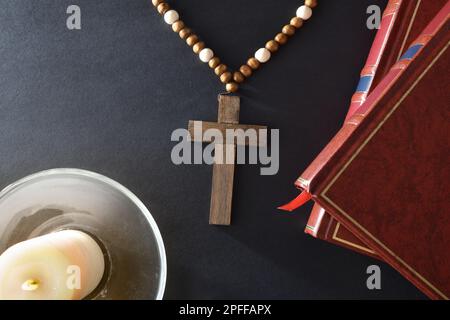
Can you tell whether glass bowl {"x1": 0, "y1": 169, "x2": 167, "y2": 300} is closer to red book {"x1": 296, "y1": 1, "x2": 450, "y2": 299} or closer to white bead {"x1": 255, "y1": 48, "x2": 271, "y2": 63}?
red book {"x1": 296, "y1": 1, "x2": 450, "y2": 299}

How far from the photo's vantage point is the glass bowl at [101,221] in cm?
61

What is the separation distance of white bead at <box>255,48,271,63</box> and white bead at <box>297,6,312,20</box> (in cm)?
9

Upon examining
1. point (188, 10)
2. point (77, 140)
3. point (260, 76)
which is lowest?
point (77, 140)

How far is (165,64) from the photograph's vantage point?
0.92m

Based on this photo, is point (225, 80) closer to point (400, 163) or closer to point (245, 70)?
point (245, 70)

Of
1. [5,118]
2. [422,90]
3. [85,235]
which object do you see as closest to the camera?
[85,235]

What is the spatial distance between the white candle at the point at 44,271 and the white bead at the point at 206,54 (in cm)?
44

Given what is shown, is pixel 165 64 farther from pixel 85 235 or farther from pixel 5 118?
pixel 85 235

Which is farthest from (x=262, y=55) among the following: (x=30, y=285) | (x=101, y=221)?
(x=30, y=285)

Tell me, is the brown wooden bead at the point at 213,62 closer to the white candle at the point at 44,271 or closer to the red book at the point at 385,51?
the red book at the point at 385,51

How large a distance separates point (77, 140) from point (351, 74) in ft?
1.65

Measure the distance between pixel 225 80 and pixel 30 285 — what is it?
1.63 ft

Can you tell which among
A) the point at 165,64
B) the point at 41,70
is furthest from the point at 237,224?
the point at 41,70

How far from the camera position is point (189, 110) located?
3.01 feet
